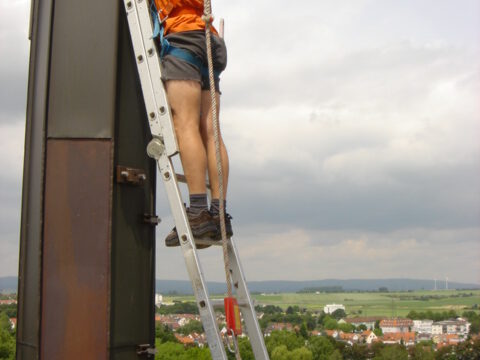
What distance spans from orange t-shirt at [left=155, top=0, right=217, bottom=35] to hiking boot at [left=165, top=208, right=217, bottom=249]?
4.13 feet

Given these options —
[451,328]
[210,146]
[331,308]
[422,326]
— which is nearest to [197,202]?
[210,146]

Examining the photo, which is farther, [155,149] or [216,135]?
[155,149]

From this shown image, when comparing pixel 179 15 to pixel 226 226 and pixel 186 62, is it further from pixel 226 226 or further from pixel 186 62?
pixel 226 226

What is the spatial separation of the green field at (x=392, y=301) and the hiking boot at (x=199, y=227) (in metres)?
47.4

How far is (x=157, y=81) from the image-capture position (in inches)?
161

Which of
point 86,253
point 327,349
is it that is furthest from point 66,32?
point 327,349

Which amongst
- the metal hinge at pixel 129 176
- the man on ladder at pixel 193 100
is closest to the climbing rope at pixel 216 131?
the man on ladder at pixel 193 100

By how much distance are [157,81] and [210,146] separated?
22.3 inches

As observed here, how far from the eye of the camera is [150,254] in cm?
432

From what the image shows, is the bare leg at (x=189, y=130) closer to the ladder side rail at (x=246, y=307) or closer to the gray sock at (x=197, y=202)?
the gray sock at (x=197, y=202)

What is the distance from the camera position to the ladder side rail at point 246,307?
13.5 ft

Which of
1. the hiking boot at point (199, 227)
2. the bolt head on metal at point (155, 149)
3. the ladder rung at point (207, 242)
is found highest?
the bolt head on metal at point (155, 149)

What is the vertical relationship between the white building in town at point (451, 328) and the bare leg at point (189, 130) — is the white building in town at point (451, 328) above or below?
below

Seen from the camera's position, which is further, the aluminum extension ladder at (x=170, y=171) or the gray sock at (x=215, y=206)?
the gray sock at (x=215, y=206)
